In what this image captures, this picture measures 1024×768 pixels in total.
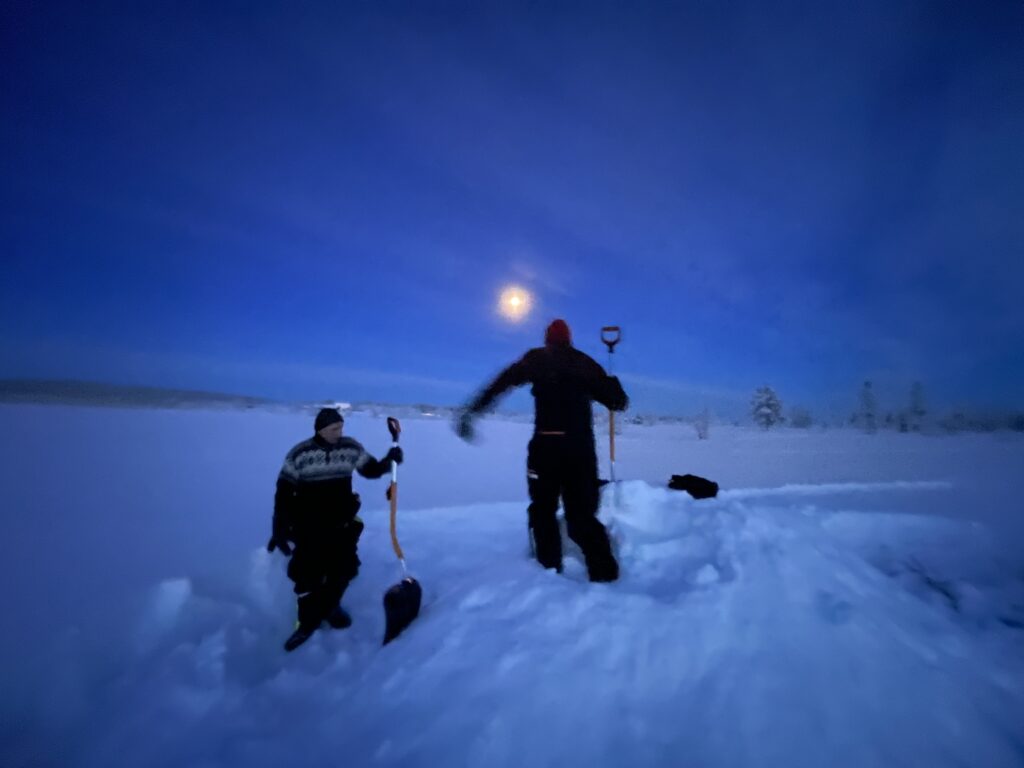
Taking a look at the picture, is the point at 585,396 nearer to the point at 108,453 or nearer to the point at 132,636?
the point at 132,636

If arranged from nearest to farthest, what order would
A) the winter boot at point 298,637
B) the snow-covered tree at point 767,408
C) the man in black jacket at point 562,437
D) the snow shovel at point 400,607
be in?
the snow shovel at point 400,607 → the winter boot at point 298,637 → the man in black jacket at point 562,437 → the snow-covered tree at point 767,408

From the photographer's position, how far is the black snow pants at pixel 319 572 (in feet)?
12.0

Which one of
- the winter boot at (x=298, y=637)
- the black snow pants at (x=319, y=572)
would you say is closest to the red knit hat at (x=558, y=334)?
the black snow pants at (x=319, y=572)

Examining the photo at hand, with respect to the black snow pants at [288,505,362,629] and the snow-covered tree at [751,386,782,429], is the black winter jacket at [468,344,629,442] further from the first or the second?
the snow-covered tree at [751,386,782,429]

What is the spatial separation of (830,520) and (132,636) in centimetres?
807

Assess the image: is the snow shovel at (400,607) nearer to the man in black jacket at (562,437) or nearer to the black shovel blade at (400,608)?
the black shovel blade at (400,608)

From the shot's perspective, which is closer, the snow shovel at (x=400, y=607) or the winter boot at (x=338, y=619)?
the snow shovel at (x=400, y=607)

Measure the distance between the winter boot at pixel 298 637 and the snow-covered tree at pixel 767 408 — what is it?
4707 cm

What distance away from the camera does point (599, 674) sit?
7.70 ft

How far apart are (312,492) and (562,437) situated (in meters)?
2.19

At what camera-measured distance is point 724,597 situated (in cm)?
288

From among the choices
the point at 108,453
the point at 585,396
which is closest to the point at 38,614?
the point at 585,396

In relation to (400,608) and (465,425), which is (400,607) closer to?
(400,608)

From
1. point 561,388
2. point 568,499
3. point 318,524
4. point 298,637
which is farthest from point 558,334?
point 298,637
